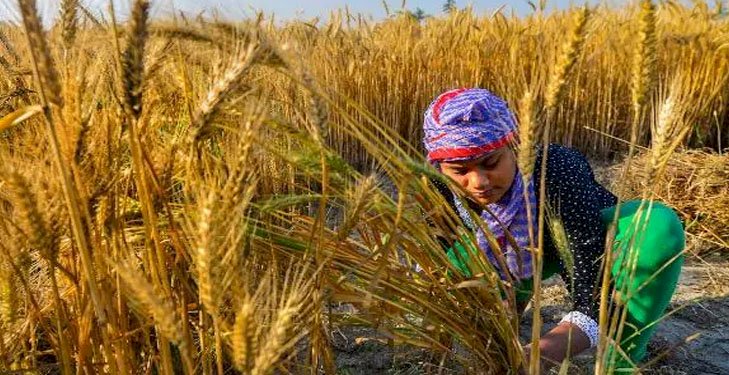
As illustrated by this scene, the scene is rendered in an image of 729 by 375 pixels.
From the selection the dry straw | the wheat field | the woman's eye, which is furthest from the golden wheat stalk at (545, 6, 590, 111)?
the woman's eye

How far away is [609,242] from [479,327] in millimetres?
343

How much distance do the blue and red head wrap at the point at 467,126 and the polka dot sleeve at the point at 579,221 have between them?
0.14 meters

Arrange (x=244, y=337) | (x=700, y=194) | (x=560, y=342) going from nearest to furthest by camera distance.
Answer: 1. (x=244, y=337)
2. (x=560, y=342)
3. (x=700, y=194)

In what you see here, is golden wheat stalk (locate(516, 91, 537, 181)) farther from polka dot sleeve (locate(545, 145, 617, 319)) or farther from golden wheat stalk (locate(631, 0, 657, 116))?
polka dot sleeve (locate(545, 145, 617, 319))

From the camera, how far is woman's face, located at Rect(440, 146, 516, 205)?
1272mm

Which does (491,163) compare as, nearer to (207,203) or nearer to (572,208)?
(572,208)

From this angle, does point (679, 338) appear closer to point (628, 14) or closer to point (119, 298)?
point (119, 298)

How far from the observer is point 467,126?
4.10 feet

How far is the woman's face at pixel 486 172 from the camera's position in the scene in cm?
127

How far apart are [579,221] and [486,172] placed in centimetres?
20

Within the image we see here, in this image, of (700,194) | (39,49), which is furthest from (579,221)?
(700,194)

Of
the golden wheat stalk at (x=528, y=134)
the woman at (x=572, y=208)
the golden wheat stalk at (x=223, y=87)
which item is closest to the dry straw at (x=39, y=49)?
the golden wheat stalk at (x=223, y=87)

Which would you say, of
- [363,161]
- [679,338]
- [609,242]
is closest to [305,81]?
[609,242]

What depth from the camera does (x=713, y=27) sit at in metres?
3.55
